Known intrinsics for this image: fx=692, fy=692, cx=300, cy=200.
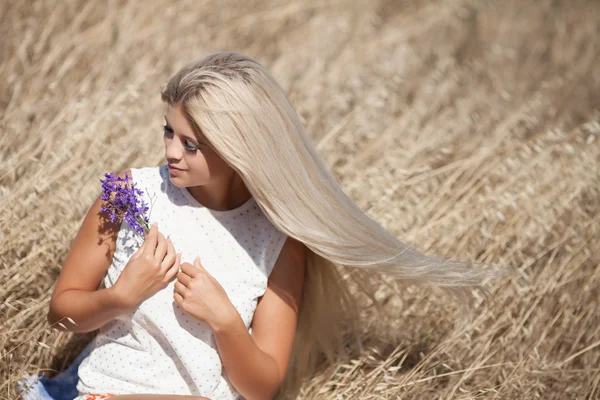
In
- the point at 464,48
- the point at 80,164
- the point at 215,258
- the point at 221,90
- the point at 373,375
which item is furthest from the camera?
the point at 464,48

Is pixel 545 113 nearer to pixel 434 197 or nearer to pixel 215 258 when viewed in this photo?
pixel 434 197

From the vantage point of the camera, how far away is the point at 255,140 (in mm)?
2090

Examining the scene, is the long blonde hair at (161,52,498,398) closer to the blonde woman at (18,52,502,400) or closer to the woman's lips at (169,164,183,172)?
the blonde woman at (18,52,502,400)

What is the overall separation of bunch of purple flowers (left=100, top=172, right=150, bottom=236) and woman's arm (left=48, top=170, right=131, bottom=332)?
9 centimetres

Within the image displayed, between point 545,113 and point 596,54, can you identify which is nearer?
point 545,113

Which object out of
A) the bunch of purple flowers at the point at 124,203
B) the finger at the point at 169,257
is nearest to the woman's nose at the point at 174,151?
the bunch of purple flowers at the point at 124,203

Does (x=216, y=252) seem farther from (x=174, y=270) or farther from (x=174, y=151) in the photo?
(x=174, y=151)

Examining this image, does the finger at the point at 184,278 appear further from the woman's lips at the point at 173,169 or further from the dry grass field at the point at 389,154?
the dry grass field at the point at 389,154

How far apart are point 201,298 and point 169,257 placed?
163 millimetres

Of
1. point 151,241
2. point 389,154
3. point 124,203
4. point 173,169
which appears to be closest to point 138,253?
point 151,241

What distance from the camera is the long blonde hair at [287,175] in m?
2.05

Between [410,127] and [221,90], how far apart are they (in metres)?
2.79

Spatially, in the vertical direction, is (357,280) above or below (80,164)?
below

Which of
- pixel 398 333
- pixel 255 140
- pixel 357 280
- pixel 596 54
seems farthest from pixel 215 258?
pixel 596 54
